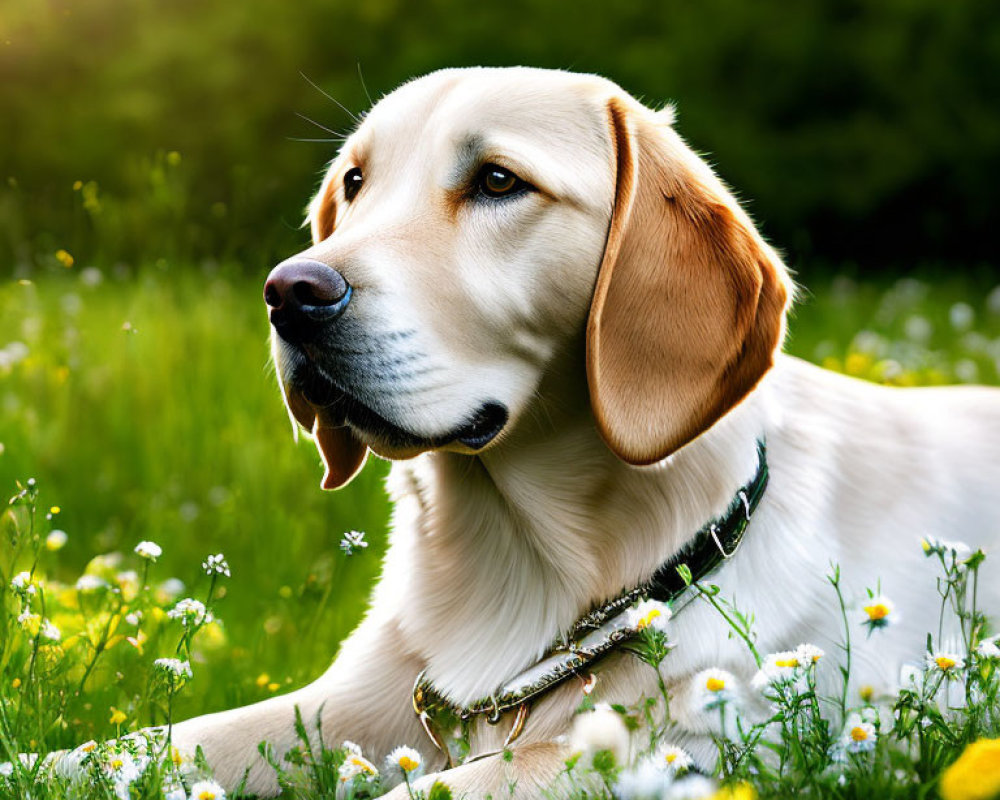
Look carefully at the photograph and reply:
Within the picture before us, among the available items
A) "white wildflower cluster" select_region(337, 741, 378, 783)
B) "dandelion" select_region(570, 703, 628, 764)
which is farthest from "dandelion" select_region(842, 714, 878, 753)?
"white wildflower cluster" select_region(337, 741, 378, 783)

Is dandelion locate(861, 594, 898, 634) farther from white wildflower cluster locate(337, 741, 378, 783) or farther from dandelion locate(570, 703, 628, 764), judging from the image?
white wildflower cluster locate(337, 741, 378, 783)

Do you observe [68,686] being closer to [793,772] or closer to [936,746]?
[793,772]

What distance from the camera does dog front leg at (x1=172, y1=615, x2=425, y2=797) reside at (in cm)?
264

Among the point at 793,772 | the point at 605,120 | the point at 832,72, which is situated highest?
the point at 605,120

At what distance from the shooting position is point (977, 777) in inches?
58.7

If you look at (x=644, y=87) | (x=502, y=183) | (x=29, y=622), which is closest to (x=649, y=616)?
(x=502, y=183)

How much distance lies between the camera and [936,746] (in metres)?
2.10

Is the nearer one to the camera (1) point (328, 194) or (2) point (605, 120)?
(2) point (605, 120)

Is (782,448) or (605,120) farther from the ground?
(605,120)

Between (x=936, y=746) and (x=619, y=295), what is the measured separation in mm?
1059

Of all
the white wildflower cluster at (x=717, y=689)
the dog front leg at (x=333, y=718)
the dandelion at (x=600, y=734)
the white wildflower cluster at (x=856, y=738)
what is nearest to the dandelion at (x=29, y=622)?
the dog front leg at (x=333, y=718)

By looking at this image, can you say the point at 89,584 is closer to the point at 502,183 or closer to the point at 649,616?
the point at 502,183

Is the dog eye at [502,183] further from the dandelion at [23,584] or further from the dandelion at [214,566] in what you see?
the dandelion at [23,584]

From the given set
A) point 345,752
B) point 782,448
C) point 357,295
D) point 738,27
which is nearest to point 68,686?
point 345,752
